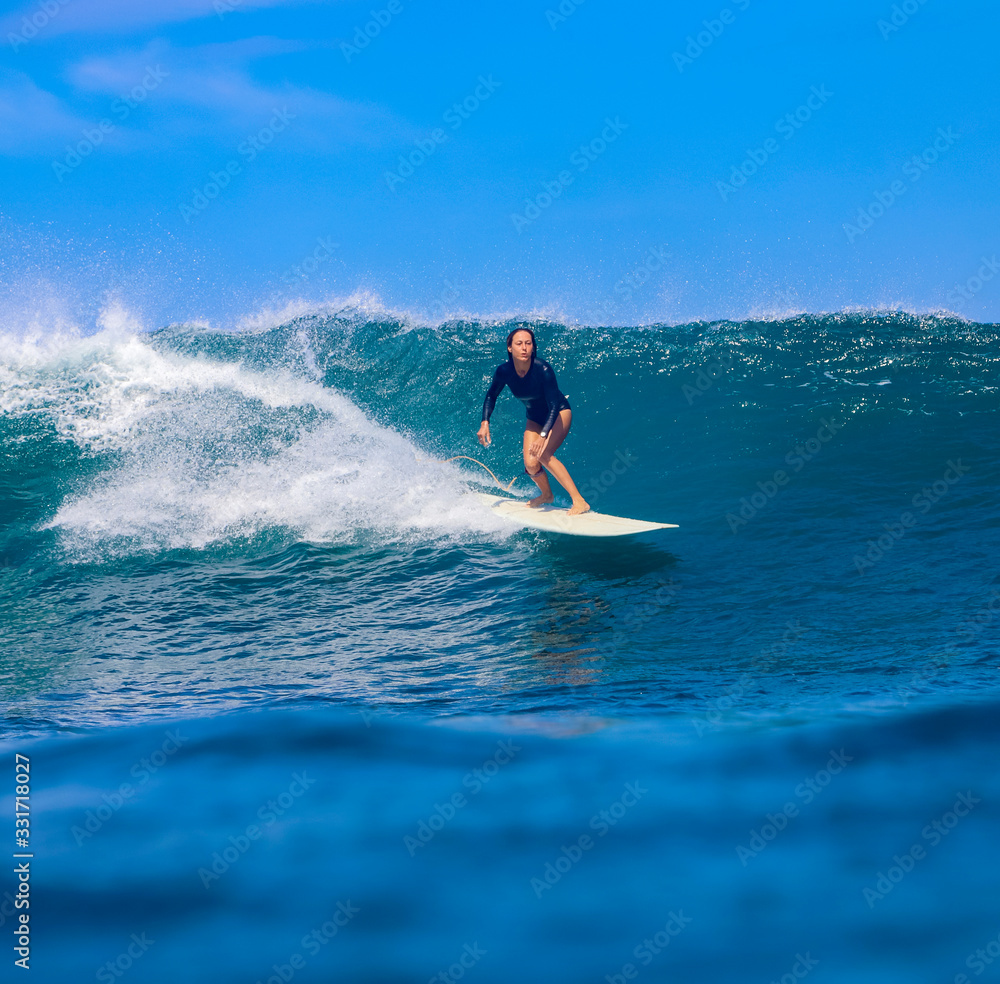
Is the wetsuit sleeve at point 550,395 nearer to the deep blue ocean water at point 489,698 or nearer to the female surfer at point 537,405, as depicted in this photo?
the female surfer at point 537,405

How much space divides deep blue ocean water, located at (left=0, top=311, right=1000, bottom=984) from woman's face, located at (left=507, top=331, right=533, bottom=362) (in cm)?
172

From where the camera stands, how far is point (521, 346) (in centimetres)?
795

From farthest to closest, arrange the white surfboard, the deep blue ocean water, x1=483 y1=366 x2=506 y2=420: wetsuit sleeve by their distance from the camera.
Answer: x1=483 y1=366 x2=506 y2=420: wetsuit sleeve < the white surfboard < the deep blue ocean water

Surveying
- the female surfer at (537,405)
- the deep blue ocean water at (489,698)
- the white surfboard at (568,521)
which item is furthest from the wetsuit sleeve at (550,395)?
the deep blue ocean water at (489,698)

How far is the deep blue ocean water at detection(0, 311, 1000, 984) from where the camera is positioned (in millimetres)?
2455

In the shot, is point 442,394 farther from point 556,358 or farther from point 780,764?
point 780,764

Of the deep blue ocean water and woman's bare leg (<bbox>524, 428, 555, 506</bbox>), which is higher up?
woman's bare leg (<bbox>524, 428, 555, 506</bbox>)

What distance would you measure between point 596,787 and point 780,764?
734mm

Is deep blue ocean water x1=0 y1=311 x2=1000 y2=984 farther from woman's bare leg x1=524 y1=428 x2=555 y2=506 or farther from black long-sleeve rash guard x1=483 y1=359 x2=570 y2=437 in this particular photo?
black long-sleeve rash guard x1=483 y1=359 x2=570 y2=437

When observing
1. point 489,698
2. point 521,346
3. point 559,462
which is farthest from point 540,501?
point 489,698

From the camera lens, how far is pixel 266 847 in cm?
281

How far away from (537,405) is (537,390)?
0.19 metres

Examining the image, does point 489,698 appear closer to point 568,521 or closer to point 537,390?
point 568,521

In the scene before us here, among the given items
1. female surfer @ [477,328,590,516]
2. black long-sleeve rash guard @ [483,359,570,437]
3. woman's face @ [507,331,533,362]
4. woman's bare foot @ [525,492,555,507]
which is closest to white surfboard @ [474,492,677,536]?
woman's bare foot @ [525,492,555,507]
